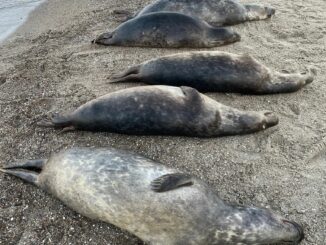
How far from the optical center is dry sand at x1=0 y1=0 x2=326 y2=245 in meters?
3.92

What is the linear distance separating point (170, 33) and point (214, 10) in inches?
45.5

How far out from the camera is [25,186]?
4320mm

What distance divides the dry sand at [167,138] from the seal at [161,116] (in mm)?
109

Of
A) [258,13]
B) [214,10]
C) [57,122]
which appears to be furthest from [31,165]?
[258,13]

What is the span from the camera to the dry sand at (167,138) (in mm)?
3920

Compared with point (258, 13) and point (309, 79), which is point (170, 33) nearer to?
point (258, 13)

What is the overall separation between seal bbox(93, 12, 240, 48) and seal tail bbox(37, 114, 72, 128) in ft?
7.14

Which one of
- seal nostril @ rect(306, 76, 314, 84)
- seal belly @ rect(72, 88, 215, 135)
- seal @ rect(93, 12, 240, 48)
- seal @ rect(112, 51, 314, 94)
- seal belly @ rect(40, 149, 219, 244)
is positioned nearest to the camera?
seal belly @ rect(40, 149, 219, 244)

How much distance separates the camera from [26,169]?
449 cm

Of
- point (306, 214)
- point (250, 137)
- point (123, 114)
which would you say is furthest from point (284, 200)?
point (123, 114)

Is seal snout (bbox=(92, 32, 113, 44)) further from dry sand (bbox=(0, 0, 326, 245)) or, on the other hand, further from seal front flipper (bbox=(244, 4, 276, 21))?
seal front flipper (bbox=(244, 4, 276, 21))

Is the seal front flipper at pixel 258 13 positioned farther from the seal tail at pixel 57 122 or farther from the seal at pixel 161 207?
the seal at pixel 161 207

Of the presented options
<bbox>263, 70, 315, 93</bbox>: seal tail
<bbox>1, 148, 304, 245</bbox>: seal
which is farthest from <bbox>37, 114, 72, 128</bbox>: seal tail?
<bbox>263, 70, 315, 93</bbox>: seal tail

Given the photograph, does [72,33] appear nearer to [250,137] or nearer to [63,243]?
[250,137]
